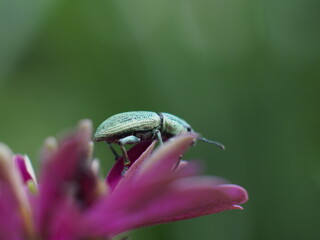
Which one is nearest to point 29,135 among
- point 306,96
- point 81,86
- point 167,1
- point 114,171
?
point 81,86

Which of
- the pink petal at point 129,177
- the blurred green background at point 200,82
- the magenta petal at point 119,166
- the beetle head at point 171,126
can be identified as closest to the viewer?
the pink petal at point 129,177

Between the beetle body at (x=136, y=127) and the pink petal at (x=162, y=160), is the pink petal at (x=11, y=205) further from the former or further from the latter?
the beetle body at (x=136, y=127)

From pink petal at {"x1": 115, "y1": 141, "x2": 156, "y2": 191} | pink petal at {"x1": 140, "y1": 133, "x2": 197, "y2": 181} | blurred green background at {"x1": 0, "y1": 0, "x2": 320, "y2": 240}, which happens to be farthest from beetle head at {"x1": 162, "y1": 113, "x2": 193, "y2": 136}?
blurred green background at {"x1": 0, "y1": 0, "x2": 320, "y2": 240}

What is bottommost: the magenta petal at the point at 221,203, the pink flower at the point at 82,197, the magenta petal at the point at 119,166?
the magenta petal at the point at 221,203

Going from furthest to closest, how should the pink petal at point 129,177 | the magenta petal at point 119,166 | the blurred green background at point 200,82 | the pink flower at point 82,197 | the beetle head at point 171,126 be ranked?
the blurred green background at point 200,82 < the beetle head at point 171,126 < the magenta petal at point 119,166 < the pink petal at point 129,177 < the pink flower at point 82,197

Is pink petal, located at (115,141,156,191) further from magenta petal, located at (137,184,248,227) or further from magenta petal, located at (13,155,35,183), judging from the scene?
magenta petal, located at (13,155,35,183)

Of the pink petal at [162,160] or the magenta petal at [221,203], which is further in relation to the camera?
the magenta petal at [221,203]

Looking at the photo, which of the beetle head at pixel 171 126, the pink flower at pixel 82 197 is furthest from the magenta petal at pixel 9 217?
the beetle head at pixel 171 126

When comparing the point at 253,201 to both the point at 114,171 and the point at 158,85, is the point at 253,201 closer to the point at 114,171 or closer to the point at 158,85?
the point at 158,85
